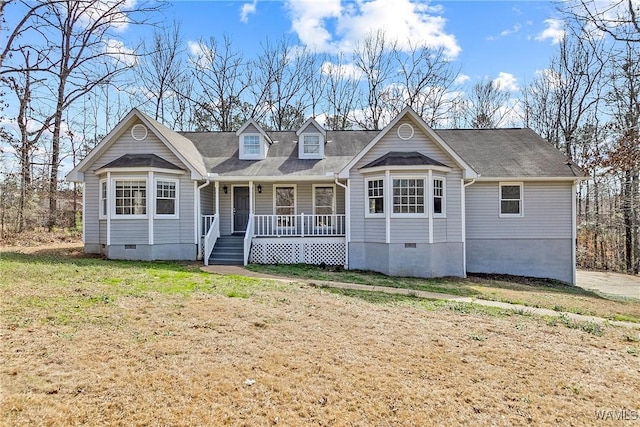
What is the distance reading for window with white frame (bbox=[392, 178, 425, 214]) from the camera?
13219 mm

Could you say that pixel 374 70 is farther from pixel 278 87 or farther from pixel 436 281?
pixel 436 281

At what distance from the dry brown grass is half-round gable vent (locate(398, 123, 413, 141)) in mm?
8340

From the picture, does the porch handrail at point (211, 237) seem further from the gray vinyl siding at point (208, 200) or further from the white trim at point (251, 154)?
the white trim at point (251, 154)

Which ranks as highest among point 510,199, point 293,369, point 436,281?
point 510,199

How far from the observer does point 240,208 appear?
1655cm

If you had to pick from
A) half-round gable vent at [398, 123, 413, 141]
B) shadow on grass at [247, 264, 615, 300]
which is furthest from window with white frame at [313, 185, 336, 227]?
half-round gable vent at [398, 123, 413, 141]

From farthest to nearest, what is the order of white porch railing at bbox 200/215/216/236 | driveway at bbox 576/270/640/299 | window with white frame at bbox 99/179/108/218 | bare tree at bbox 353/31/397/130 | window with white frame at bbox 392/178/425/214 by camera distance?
1. bare tree at bbox 353/31/397/130
2. white porch railing at bbox 200/215/216/236
3. driveway at bbox 576/270/640/299
4. window with white frame at bbox 99/179/108/218
5. window with white frame at bbox 392/178/425/214

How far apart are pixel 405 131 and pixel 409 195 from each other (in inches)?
97.5

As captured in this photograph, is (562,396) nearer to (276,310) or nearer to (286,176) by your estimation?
(276,310)

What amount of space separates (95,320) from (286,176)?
9.95 meters

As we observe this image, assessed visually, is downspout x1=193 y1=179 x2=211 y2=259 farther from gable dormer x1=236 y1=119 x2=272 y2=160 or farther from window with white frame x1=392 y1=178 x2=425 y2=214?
window with white frame x1=392 y1=178 x2=425 y2=214

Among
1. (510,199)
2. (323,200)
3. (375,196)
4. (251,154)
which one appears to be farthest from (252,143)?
(510,199)

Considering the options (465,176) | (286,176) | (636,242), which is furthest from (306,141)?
(636,242)

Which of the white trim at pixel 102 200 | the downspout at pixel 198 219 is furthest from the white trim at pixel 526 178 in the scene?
the white trim at pixel 102 200
